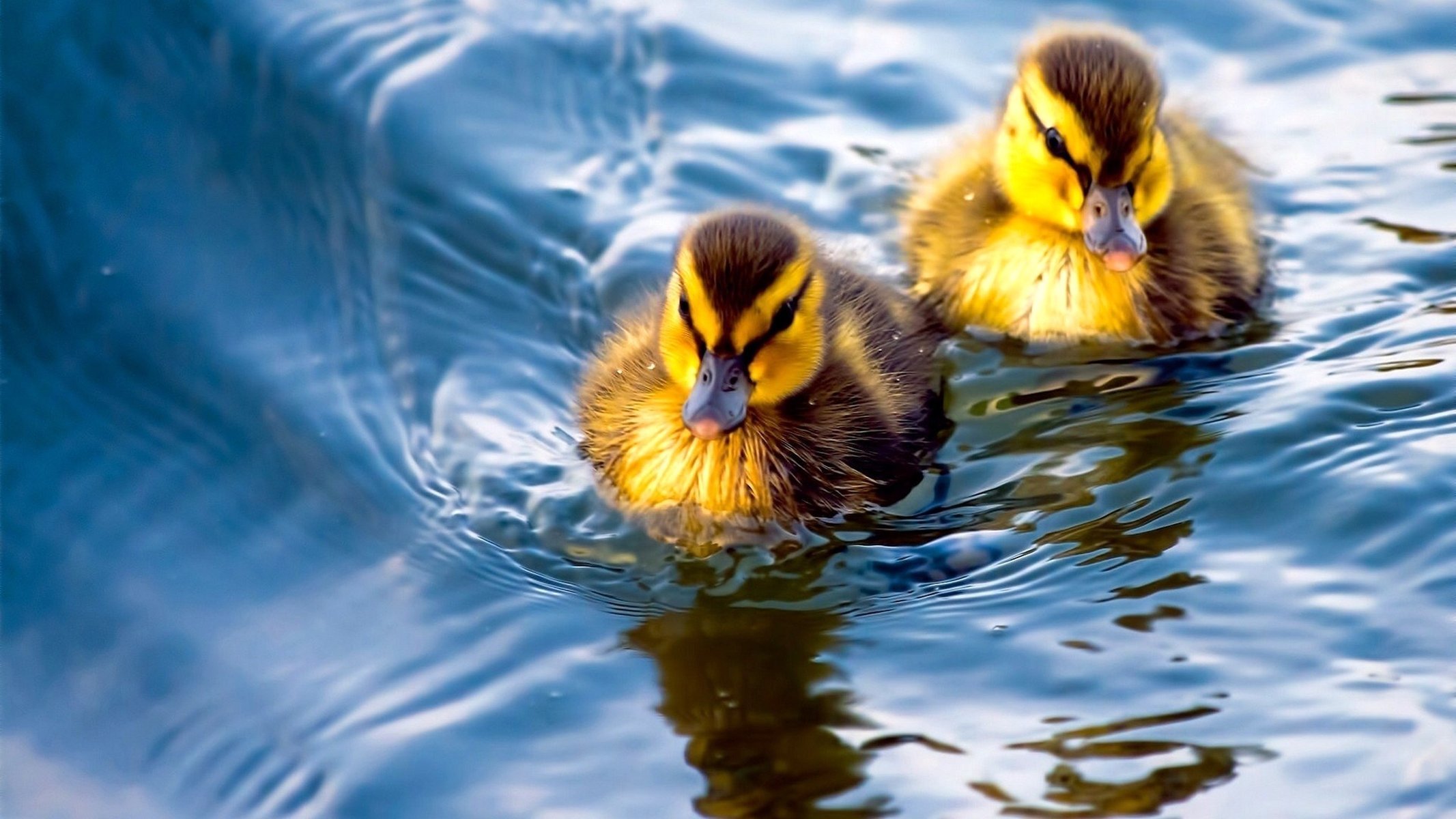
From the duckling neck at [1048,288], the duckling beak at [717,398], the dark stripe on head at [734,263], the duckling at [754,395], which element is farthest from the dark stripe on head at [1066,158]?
the duckling beak at [717,398]

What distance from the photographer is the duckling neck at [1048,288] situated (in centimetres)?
524

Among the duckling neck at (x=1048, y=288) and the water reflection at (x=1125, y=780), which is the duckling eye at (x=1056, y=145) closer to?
the duckling neck at (x=1048, y=288)

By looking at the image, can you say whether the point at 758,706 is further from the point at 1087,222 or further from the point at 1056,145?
the point at 1056,145

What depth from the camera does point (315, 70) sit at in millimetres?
5941

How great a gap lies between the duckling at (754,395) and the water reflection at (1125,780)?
3.51 ft

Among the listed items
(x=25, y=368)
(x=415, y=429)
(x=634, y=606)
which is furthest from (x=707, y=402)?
(x=25, y=368)

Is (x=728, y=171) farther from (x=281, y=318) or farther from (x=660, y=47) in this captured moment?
(x=281, y=318)

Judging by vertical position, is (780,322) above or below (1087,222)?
below

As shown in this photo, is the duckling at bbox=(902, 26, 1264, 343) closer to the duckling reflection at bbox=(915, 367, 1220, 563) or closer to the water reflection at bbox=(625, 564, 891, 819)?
the duckling reflection at bbox=(915, 367, 1220, 563)

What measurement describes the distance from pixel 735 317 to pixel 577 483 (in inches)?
30.9

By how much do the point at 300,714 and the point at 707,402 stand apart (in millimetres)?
1126

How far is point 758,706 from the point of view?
3.87 metres

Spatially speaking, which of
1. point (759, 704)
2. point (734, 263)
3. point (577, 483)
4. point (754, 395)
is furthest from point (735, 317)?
point (759, 704)

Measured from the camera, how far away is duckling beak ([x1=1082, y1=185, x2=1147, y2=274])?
16.1ft
